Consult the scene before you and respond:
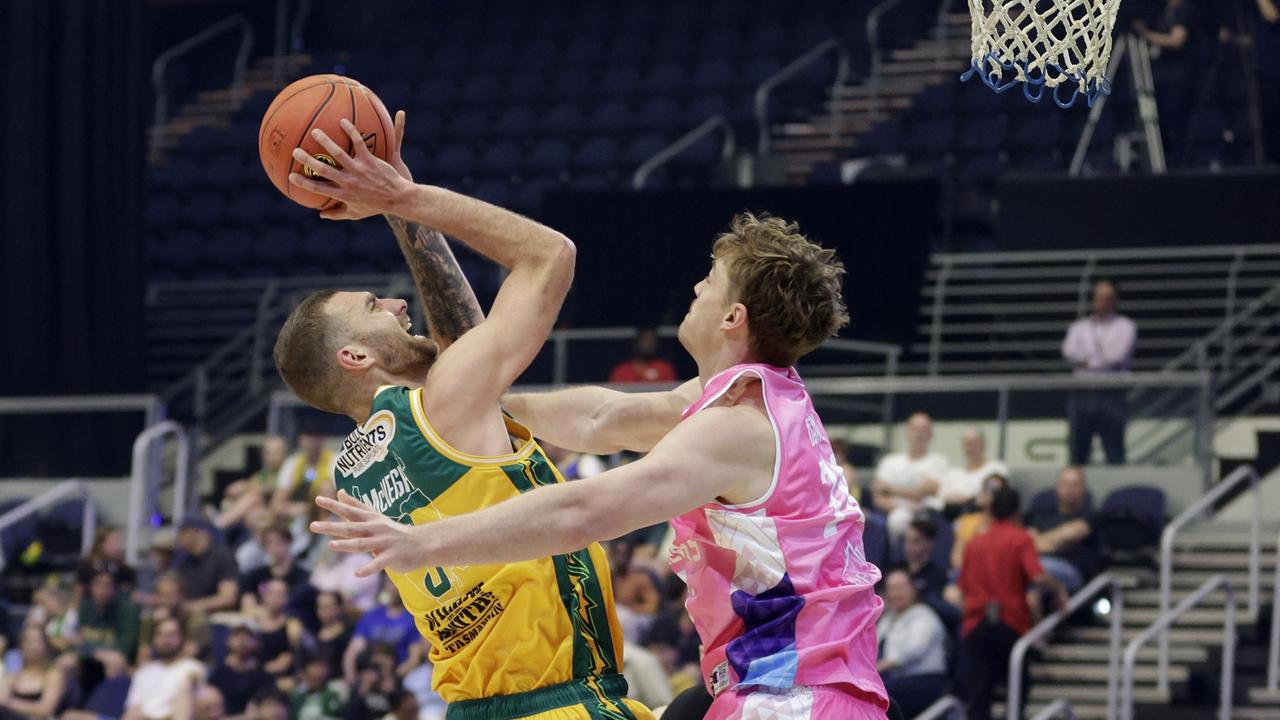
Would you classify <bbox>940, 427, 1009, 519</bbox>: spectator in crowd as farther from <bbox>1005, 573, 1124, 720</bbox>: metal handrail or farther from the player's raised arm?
the player's raised arm

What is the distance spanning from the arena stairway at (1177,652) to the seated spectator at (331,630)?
378cm

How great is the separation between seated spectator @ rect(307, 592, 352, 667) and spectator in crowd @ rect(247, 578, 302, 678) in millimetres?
134

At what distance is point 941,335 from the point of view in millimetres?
14156

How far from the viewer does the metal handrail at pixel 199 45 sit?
2122 centimetres

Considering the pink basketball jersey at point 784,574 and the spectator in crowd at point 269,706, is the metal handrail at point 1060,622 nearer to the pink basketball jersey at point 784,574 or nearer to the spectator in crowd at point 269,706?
the spectator in crowd at point 269,706

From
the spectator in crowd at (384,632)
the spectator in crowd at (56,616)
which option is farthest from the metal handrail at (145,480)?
the spectator in crowd at (384,632)

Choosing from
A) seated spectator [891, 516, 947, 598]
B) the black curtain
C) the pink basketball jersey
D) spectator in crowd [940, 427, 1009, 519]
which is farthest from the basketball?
the black curtain

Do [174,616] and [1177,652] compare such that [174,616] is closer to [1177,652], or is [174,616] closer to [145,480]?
[145,480]

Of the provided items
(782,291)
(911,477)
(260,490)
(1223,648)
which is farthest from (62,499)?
(782,291)

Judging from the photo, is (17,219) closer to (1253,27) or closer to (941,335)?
(941,335)

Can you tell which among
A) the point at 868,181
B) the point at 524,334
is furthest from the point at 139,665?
the point at 524,334

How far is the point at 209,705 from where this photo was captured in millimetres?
10547

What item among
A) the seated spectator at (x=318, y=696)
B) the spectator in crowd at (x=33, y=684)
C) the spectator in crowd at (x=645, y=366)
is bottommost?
the spectator in crowd at (x=33, y=684)

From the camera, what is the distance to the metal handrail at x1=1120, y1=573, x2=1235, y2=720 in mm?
9164
